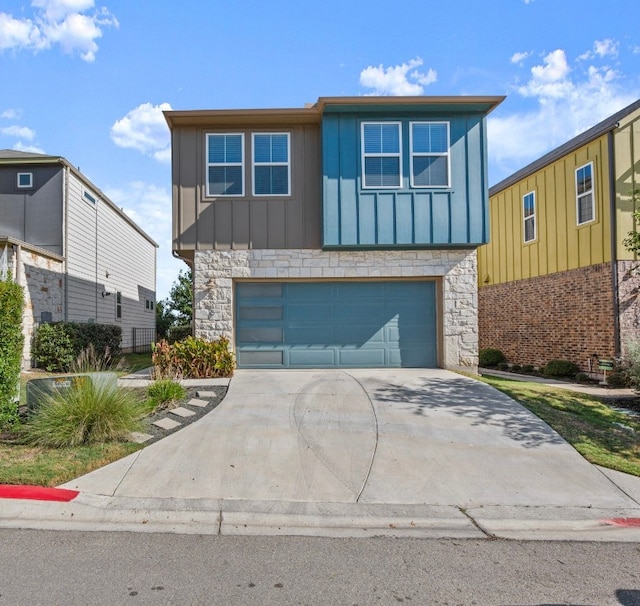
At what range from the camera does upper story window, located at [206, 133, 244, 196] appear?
11266mm

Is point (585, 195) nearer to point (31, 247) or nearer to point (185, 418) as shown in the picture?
point (185, 418)

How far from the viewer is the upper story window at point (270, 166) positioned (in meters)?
11.3

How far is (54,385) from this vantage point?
21.8 feet

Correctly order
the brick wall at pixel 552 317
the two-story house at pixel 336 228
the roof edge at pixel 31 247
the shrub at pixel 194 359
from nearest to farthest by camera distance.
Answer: the shrub at pixel 194 359, the two-story house at pixel 336 228, the roof edge at pixel 31 247, the brick wall at pixel 552 317

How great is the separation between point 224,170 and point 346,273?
12.3ft

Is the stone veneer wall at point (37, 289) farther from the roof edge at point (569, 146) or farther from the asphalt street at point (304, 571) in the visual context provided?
the roof edge at point (569, 146)

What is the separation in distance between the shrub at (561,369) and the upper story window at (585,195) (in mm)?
3996

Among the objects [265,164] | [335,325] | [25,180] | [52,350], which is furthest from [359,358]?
[25,180]

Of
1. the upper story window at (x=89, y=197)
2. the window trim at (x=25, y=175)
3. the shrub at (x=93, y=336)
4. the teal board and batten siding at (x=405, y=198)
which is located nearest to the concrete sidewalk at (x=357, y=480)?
the teal board and batten siding at (x=405, y=198)

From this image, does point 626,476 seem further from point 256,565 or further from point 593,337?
point 593,337

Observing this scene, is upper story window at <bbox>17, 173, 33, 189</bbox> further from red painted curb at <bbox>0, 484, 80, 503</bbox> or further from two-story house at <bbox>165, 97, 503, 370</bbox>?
red painted curb at <bbox>0, 484, 80, 503</bbox>

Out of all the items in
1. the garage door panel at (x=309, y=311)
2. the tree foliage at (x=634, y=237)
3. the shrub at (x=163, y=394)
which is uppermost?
the tree foliage at (x=634, y=237)

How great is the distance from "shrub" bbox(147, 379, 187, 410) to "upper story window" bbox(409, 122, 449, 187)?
6915mm

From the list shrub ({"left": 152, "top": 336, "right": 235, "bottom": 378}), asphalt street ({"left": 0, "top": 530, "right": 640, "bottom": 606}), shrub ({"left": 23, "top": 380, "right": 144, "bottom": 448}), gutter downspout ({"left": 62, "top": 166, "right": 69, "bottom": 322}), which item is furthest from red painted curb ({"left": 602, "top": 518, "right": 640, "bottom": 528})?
gutter downspout ({"left": 62, "top": 166, "right": 69, "bottom": 322})
